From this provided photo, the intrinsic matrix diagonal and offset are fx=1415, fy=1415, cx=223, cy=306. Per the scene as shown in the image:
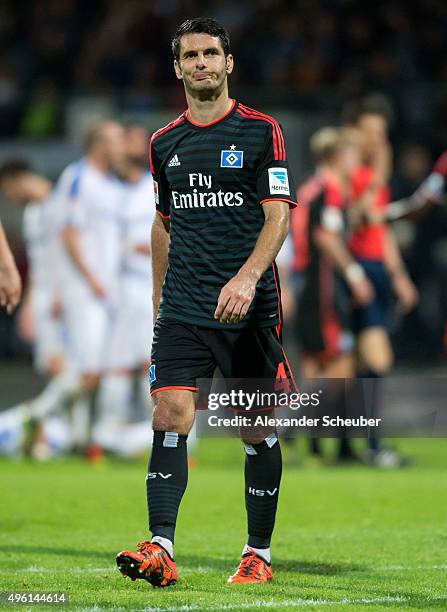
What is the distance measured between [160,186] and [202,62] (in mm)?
619

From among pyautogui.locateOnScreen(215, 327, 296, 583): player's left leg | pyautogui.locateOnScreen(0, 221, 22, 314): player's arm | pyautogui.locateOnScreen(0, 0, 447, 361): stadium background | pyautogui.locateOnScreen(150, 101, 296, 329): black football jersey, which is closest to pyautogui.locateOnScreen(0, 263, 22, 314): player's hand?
pyautogui.locateOnScreen(0, 221, 22, 314): player's arm

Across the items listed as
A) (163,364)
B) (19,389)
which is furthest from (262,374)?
(19,389)

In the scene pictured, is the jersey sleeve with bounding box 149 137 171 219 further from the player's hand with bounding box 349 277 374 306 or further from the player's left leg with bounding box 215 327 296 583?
the player's hand with bounding box 349 277 374 306

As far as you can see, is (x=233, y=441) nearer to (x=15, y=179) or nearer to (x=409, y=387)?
(x=409, y=387)

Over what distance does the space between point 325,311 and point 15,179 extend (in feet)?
11.3

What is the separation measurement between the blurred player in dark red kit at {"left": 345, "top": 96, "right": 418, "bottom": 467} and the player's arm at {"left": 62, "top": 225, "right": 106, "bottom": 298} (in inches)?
88.4

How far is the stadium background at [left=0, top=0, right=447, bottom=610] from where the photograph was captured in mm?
7883

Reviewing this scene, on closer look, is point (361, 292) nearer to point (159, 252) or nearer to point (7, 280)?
point (7, 280)

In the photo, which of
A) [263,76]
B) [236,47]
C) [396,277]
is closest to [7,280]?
[396,277]

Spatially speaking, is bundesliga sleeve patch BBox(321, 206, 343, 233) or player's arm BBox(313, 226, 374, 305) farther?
bundesliga sleeve patch BBox(321, 206, 343, 233)

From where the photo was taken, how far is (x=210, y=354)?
591cm

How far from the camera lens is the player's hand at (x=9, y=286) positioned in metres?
7.22

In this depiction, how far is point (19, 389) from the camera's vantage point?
17.3m

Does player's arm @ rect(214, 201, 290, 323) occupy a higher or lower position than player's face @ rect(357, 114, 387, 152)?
lower
